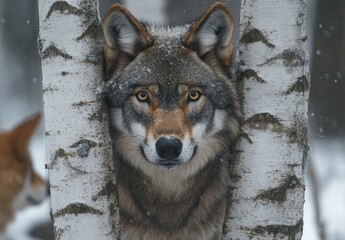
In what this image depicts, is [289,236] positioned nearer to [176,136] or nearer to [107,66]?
[176,136]

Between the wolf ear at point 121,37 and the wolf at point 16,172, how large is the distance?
86.8 inches

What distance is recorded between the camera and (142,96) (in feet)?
11.6

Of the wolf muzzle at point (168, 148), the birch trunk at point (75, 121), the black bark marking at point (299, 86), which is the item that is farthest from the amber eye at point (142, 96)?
the black bark marking at point (299, 86)

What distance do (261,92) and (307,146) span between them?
1.11 feet

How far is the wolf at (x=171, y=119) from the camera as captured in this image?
3.40 m

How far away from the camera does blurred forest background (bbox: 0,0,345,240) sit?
7.38 meters

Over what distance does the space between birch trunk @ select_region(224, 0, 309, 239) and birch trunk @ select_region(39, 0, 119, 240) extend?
64 cm

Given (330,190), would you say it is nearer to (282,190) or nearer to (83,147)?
(282,190)

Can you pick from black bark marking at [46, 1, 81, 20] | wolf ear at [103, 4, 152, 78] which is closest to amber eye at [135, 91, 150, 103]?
wolf ear at [103, 4, 152, 78]

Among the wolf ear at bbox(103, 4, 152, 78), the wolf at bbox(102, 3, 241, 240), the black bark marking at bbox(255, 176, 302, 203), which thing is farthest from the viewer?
the wolf at bbox(102, 3, 241, 240)

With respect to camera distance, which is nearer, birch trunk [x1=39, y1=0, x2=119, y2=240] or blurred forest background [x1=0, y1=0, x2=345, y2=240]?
birch trunk [x1=39, y1=0, x2=119, y2=240]

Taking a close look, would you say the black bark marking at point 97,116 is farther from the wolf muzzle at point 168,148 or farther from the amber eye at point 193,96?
the amber eye at point 193,96

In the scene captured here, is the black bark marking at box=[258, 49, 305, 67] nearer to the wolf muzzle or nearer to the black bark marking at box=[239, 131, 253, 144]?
the black bark marking at box=[239, 131, 253, 144]

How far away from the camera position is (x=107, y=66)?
3.47 metres
